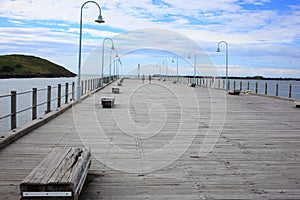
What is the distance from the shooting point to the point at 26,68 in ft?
495

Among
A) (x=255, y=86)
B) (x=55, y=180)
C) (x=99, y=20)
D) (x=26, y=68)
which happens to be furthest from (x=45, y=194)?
(x=26, y=68)

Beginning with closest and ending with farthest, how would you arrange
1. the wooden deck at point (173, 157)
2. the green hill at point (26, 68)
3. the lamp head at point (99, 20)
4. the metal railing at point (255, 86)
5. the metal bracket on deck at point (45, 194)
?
the metal bracket on deck at point (45, 194), the wooden deck at point (173, 157), the lamp head at point (99, 20), the metal railing at point (255, 86), the green hill at point (26, 68)

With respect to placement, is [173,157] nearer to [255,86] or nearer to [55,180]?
[55,180]

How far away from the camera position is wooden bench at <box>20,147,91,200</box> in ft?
12.5

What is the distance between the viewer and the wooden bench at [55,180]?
3797 millimetres

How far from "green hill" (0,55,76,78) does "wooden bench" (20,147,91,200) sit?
131 meters

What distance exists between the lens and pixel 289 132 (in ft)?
34.1

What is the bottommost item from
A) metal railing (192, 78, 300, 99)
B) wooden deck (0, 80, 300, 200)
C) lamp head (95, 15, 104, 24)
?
wooden deck (0, 80, 300, 200)

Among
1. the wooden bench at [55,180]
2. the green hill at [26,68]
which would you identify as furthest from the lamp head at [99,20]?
the green hill at [26,68]

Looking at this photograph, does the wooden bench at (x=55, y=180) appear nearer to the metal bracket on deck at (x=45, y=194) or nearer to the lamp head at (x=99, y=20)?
the metal bracket on deck at (x=45, y=194)

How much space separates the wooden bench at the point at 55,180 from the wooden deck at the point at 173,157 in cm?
50

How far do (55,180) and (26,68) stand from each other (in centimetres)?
15479

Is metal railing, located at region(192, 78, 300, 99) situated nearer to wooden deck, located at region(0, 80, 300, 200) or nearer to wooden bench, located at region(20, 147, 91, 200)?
wooden deck, located at region(0, 80, 300, 200)

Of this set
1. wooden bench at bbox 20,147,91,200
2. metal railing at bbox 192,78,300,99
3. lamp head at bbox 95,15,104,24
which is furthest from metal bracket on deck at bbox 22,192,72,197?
metal railing at bbox 192,78,300,99
